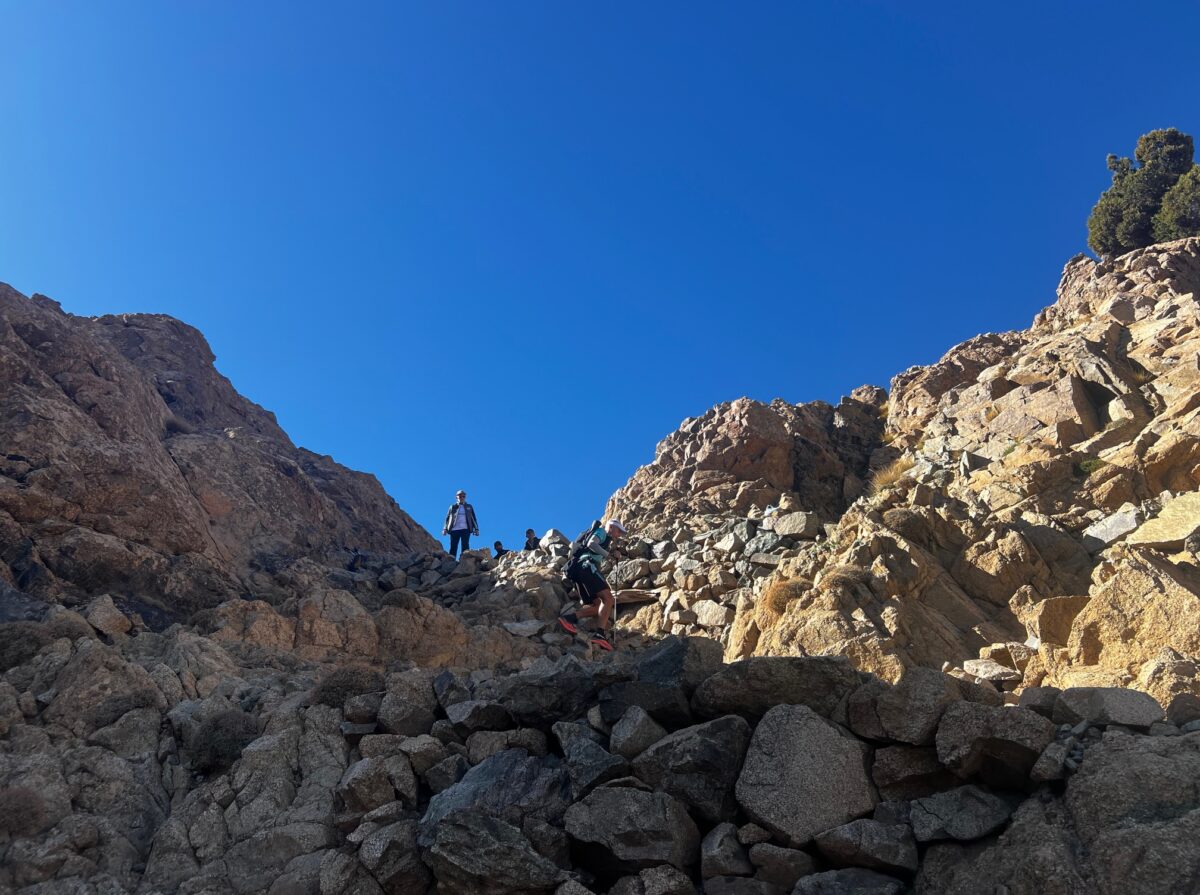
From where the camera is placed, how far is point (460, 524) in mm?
25438

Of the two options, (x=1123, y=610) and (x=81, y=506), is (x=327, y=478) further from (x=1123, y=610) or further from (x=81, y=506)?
(x=1123, y=610)

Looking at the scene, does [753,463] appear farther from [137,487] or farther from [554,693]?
[554,693]

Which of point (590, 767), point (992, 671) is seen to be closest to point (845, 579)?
point (992, 671)

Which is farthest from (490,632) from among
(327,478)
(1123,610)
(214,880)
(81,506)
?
(327,478)

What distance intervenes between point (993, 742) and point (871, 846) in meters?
1.25

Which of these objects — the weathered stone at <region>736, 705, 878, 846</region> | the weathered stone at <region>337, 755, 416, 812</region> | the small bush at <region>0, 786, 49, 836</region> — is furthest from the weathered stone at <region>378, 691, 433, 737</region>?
the weathered stone at <region>736, 705, 878, 846</region>

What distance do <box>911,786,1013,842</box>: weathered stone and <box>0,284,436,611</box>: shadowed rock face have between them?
1310cm

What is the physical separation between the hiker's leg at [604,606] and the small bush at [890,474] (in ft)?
32.3

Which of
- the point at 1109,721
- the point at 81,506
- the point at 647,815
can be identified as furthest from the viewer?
the point at 81,506

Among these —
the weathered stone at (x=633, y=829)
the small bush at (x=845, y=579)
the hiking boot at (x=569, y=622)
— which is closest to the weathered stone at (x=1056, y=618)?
the small bush at (x=845, y=579)

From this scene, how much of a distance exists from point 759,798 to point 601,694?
6.61 ft

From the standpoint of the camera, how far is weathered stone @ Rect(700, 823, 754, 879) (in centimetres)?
646

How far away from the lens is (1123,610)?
8.77 meters

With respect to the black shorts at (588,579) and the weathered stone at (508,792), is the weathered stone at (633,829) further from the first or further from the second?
the black shorts at (588,579)
